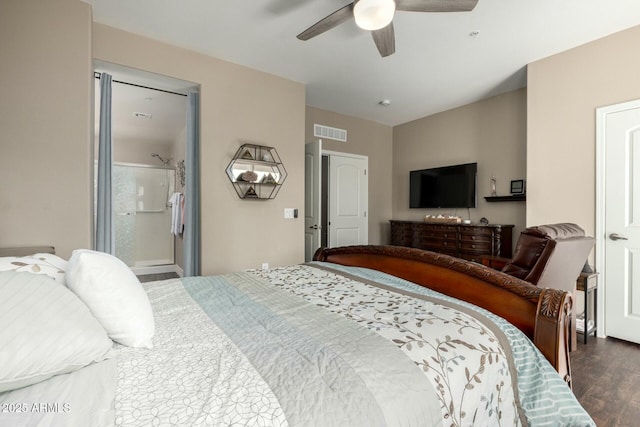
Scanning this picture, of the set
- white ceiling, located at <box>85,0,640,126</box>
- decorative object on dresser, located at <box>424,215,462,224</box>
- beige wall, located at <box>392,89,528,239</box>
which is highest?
white ceiling, located at <box>85,0,640,126</box>

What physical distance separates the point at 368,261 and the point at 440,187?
118 inches

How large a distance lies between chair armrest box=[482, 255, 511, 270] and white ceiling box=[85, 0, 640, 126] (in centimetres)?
215

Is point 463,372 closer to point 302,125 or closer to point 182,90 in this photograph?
point 302,125

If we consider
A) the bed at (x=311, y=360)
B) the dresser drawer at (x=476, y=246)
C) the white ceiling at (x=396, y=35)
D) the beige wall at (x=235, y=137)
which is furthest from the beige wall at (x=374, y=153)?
the bed at (x=311, y=360)

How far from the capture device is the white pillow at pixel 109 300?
89 cm

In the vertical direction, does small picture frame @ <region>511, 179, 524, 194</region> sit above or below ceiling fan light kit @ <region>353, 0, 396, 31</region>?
below

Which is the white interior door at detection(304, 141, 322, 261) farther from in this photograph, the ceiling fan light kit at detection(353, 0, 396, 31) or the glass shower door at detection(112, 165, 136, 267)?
the glass shower door at detection(112, 165, 136, 267)

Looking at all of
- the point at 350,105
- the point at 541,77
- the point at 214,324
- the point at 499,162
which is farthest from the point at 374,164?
the point at 214,324

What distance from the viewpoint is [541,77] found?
10.1 feet

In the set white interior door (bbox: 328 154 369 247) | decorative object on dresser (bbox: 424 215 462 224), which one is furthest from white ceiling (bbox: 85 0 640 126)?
decorative object on dresser (bbox: 424 215 462 224)

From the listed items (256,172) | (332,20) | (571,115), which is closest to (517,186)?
(571,115)

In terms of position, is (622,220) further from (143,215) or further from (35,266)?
(143,215)

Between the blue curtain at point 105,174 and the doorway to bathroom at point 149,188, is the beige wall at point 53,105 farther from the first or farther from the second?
the doorway to bathroom at point 149,188

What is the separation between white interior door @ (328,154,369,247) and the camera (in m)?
4.71
